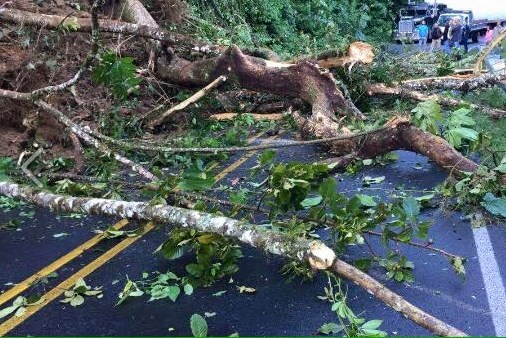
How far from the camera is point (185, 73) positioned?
323 inches

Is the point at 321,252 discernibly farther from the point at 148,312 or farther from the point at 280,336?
the point at 148,312

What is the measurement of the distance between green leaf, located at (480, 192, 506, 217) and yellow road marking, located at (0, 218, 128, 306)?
303 centimetres

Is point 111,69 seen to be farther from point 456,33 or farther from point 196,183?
point 456,33

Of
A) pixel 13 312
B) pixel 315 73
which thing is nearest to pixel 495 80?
pixel 315 73

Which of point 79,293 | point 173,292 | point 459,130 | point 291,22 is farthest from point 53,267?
point 291,22

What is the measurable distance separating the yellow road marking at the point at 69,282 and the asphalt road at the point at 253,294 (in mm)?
24

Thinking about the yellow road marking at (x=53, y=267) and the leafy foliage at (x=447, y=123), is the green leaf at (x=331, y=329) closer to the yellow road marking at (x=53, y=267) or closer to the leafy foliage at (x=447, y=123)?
the yellow road marking at (x=53, y=267)

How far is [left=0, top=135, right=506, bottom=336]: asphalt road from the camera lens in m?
3.46

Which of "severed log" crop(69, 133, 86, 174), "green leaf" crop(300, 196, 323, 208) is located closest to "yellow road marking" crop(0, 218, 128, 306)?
"severed log" crop(69, 133, 86, 174)

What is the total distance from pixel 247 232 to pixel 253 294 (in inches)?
22.6

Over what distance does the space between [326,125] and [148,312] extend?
377 cm

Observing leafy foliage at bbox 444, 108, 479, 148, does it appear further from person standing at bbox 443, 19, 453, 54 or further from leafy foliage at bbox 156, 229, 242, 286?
person standing at bbox 443, 19, 453, 54

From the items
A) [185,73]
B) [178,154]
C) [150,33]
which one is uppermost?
[150,33]

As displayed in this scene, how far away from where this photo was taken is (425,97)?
7.73 m
